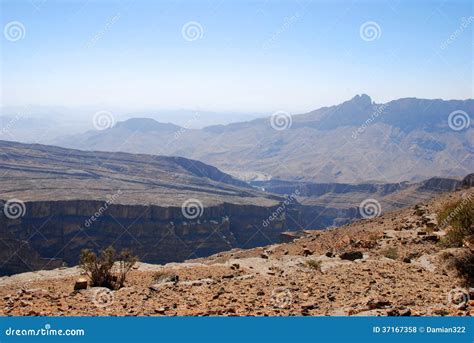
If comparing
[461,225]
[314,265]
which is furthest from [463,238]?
[314,265]

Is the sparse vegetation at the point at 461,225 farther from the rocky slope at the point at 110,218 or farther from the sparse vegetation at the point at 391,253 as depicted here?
the rocky slope at the point at 110,218

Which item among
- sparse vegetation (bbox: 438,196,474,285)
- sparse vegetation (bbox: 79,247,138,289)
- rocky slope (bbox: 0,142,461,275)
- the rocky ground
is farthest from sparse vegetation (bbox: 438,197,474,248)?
rocky slope (bbox: 0,142,461,275)

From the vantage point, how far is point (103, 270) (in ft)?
41.8

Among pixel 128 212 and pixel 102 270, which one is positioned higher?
pixel 102 270

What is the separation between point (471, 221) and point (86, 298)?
992 centimetres

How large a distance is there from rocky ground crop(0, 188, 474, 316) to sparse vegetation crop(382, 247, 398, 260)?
0.10ft

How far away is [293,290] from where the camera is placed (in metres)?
10.1

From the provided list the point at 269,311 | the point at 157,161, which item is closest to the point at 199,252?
the point at 269,311

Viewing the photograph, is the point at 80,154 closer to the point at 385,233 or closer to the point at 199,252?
the point at 199,252

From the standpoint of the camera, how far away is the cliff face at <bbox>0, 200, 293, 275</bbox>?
53963 mm

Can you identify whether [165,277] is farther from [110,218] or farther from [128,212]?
[128,212]

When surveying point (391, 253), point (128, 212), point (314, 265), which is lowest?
point (128, 212)

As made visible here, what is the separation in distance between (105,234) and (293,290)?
182ft

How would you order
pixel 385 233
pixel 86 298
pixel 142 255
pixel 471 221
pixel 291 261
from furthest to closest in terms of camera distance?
1. pixel 142 255
2. pixel 385 233
3. pixel 291 261
4. pixel 471 221
5. pixel 86 298
